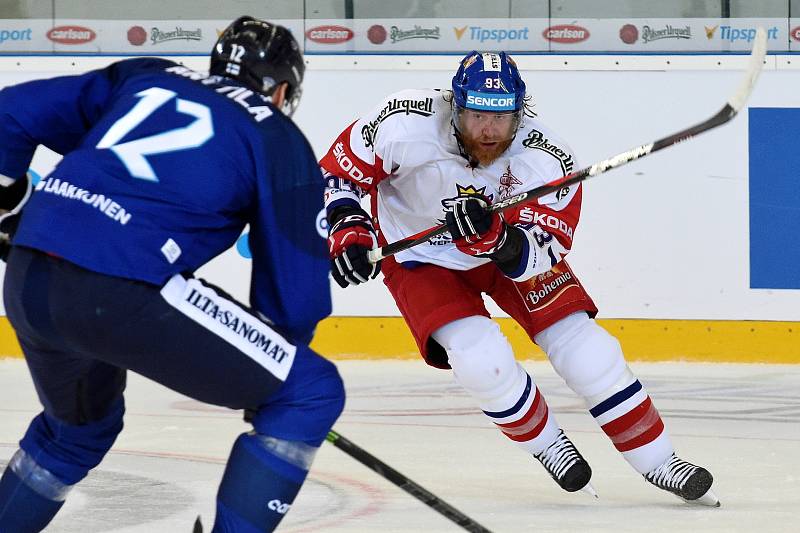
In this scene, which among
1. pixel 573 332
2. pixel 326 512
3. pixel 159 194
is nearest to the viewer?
pixel 159 194

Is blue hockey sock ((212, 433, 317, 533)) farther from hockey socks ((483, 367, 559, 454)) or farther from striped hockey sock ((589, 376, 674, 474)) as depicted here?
striped hockey sock ((589, 376, 674, 474))

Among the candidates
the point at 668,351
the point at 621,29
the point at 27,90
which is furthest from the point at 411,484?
the point at 621,29

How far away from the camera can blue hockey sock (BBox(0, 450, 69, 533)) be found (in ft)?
7.09

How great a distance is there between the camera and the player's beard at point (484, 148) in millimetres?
3238

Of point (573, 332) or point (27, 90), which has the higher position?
point (27, 90)

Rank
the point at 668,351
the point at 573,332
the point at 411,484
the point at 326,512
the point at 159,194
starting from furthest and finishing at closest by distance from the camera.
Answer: the point at 668,351 → the point at 573,332 → the point at 326,512 → the point at 411,484 → the point at 159,194

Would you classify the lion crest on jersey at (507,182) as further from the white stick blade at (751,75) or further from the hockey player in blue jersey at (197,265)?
the hockey player in blue jersey at (197,265)

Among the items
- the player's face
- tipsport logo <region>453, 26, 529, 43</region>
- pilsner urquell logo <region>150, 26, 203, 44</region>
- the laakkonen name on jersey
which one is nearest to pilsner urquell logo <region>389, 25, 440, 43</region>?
tipsport logo <region>453, 26, 529, 43</region>

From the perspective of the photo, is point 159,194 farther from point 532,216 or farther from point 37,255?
point 532,216

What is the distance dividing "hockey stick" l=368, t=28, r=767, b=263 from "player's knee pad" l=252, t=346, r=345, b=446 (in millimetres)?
1068

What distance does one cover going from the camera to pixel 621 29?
5.51 m

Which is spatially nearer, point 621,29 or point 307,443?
point 307,443

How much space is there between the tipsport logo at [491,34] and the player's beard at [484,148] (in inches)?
91.0

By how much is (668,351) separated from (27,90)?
370 centimetres
